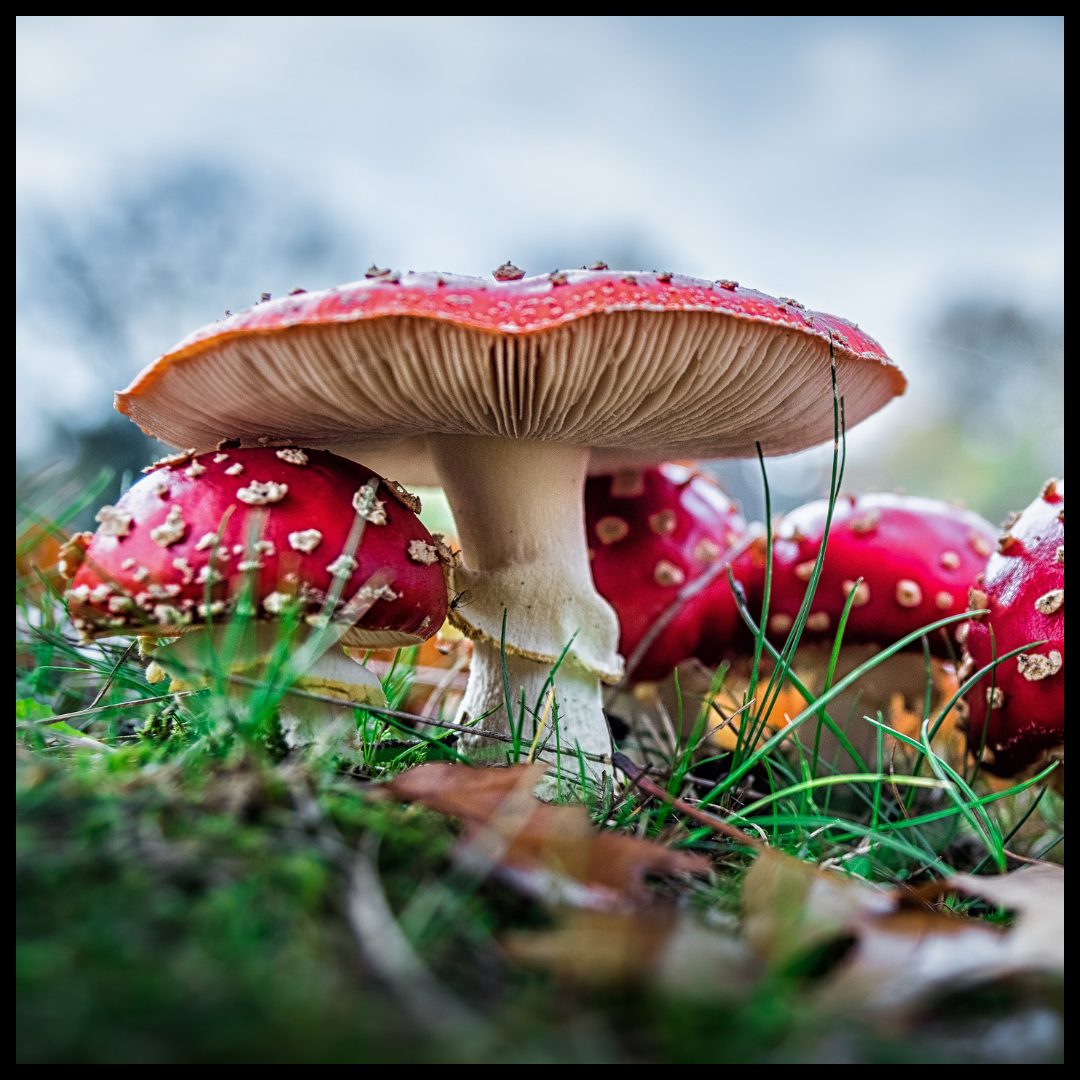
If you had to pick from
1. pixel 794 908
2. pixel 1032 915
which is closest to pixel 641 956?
pixel 794 908

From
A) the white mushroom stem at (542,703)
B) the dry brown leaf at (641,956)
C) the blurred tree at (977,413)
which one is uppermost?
the blurred tree at (977,413)

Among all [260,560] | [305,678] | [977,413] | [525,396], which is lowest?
[305,678]

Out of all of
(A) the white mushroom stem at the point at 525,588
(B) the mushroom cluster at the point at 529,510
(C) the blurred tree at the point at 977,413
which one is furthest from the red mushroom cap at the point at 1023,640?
(C) the blurred tree at the point at 977,413

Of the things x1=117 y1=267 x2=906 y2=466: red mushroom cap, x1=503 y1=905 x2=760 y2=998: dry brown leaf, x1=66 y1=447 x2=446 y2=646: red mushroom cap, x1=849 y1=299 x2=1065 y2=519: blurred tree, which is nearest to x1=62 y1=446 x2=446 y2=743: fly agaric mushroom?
x1=66 y1=447 x2=446 y2=646: red mushroom cap

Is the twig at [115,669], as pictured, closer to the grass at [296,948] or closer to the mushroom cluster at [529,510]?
the mushroom cluster at [529,510]

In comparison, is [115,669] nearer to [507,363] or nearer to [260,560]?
[260,560]

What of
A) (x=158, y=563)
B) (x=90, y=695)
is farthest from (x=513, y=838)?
(x=90, y=695)
